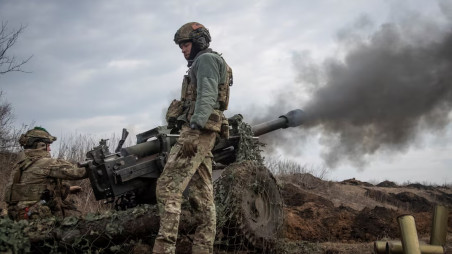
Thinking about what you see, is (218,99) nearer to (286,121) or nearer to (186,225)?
(186,225)

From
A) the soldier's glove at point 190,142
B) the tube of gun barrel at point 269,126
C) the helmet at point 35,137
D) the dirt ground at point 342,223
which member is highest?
the tube of gun barrel at point 269,126

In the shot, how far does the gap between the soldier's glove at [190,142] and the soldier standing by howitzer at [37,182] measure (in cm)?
162

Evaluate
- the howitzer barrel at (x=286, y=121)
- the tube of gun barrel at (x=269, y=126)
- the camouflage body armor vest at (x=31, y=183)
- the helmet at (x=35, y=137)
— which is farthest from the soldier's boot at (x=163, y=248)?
the howitzer barrel at (x=286, y=121)

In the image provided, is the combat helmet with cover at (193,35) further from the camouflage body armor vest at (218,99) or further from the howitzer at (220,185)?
the howitzer at (220,185)

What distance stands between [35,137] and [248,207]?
2.77m

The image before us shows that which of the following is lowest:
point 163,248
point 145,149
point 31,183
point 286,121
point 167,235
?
point 163,248

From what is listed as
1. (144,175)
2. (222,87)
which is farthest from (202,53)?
(144,175)

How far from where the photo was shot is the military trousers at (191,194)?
4336mm

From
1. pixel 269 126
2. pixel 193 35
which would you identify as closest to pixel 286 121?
pixel 269 126

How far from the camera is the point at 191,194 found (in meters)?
4.82

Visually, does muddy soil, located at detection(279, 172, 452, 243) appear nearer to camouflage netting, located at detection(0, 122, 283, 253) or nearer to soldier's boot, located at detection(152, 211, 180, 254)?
camouflage netting, located at detection(0, 122, 283, 253)

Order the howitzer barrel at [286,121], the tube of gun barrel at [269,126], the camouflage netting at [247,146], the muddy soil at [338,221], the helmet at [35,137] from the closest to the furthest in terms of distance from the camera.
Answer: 1. the helmet at [35,137]
2. the camouflage netting at [247,146]
3. the tube of gun barrel at [269,126]
4. the howitzer barrel at [286,121]
5. the muddy soil at [338,221]

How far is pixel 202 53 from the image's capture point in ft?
16.2

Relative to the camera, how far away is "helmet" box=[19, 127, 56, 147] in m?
5.96
